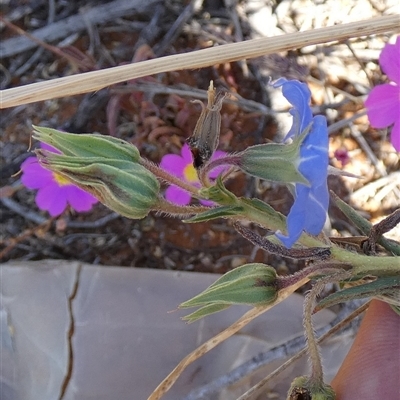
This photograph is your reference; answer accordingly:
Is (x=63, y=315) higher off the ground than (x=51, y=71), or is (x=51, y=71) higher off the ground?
(x=51, y=71)

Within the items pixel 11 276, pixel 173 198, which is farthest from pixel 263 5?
pixel 11 276

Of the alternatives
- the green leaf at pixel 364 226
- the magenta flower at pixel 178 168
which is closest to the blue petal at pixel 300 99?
the green leaf at pixel 364 226

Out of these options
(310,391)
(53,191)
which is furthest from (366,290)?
(53,191)

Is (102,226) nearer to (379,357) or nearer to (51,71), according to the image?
(51,71)

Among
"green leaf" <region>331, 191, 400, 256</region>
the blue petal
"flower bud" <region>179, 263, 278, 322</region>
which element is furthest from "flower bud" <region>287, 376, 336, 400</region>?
the blue petal

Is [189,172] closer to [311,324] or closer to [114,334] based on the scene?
[114,334]

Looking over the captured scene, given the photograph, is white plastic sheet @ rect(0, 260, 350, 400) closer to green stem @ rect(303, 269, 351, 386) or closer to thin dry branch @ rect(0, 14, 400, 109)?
green stem @ rect(303, 269, 351, 386)

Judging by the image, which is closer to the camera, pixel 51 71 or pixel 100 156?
pixel 100 156
